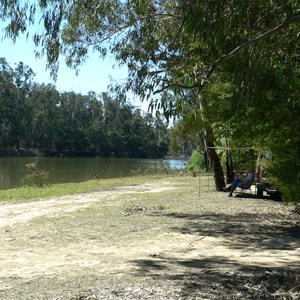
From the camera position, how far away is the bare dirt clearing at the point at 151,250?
5.10m

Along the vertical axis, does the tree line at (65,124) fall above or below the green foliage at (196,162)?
above

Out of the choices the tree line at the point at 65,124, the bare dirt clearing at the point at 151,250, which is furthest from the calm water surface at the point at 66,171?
the tree line at the point at 65,124

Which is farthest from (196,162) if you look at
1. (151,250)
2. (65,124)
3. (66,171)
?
(65,124)

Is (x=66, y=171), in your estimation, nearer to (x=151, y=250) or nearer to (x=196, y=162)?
(x=196, y=162)

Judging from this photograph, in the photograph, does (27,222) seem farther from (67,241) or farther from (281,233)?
(281,233)

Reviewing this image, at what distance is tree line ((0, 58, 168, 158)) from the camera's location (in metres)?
80.5

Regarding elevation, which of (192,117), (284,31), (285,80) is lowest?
(192,117)

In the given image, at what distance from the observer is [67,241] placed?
28.4ft

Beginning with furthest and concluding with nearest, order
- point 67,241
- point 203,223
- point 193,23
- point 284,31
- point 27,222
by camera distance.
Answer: point 27,222 < point 203,223 < point 67,241 < point 284,31 < point 193,23

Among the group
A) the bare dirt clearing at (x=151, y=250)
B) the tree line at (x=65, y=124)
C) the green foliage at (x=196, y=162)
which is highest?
the tree line at (x=65, y=124)

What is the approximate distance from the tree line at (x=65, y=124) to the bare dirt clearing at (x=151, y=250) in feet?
208

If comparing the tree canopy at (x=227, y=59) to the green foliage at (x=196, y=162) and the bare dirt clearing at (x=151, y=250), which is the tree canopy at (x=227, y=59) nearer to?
the bare dirt clearing at (x=151, y=250)

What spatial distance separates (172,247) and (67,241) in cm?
198

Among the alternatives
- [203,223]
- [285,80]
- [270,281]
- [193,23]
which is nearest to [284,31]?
[285,80]
